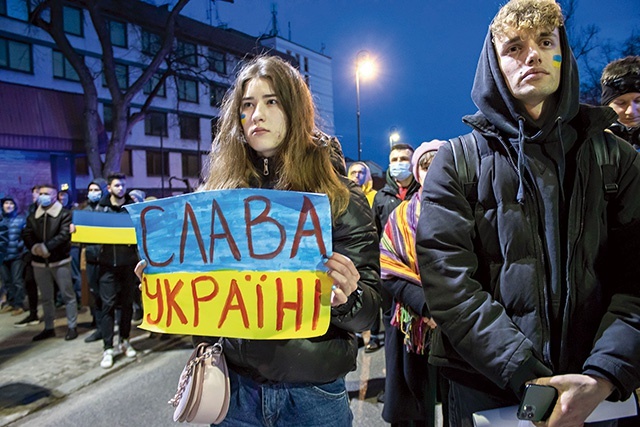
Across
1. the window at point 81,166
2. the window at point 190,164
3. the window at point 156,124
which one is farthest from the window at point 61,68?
the window at point 190,164

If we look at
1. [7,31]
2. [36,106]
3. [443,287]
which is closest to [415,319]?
[443,287]

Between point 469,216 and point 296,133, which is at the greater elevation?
point 296,133

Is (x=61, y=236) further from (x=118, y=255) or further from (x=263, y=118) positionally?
(x=263, y=118)

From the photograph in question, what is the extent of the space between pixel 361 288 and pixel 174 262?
0.66 meters

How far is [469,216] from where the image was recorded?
1582mm

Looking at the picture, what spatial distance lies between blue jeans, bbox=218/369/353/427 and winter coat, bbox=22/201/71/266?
5789 mm

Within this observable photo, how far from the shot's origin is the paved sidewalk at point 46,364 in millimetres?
4422

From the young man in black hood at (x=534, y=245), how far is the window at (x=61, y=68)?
25486 millimetres

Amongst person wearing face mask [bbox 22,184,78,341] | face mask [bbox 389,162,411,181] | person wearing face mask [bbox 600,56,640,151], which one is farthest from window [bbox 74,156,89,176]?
person wearing face mask [bbox 600,56,640,151]

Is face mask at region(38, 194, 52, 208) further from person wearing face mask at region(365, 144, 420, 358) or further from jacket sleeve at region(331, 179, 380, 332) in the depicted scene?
jacket sleeve at region(331, 179, 380, 332)

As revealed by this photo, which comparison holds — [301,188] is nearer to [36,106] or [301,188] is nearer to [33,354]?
[33,354]

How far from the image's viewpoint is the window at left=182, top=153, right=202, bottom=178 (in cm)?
3202

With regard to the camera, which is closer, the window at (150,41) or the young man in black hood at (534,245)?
the young man in black hood at (534,245)

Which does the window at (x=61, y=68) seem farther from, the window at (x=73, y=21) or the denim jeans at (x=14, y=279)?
the denim jeans at (x=14, y=279)
